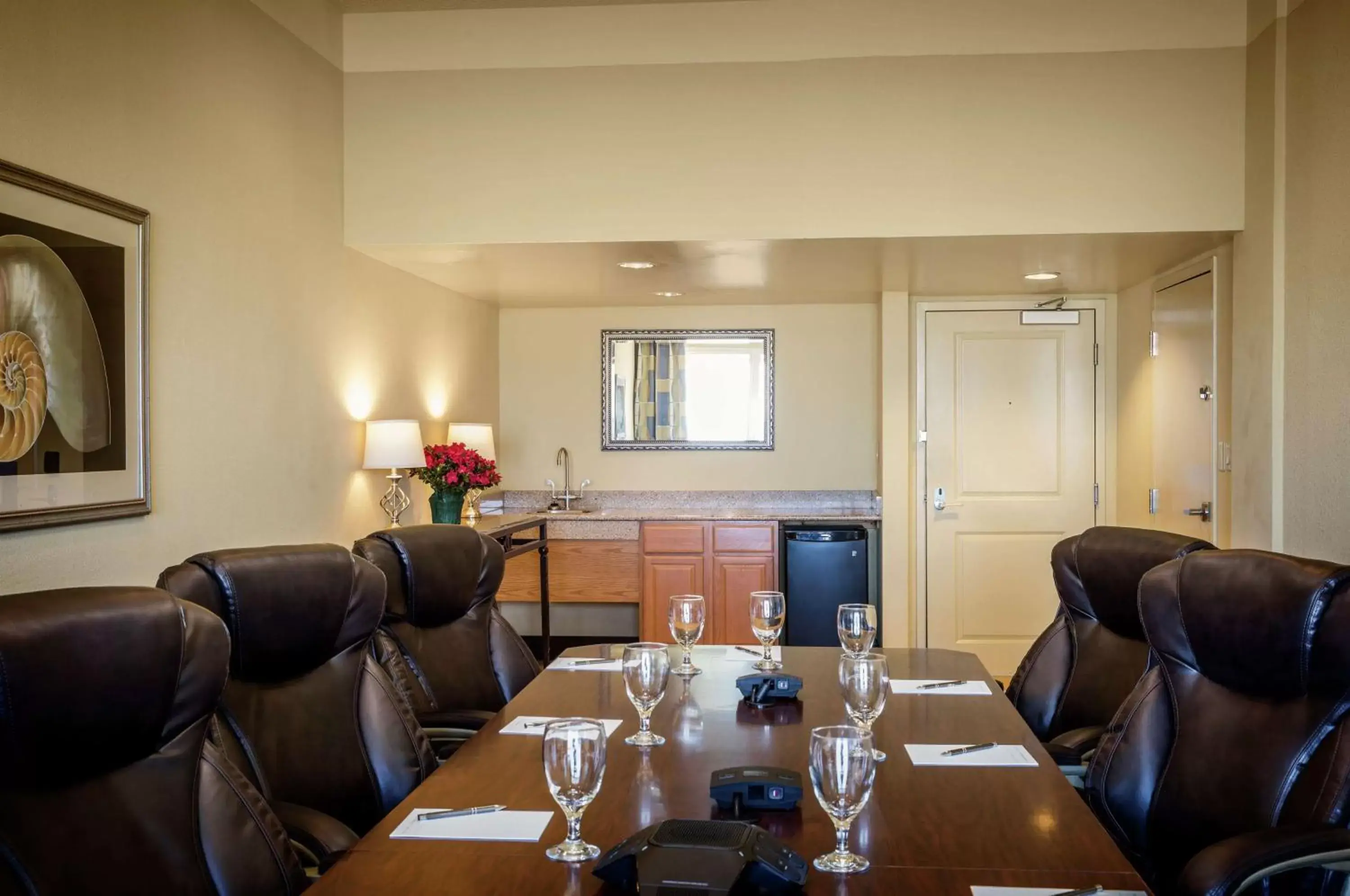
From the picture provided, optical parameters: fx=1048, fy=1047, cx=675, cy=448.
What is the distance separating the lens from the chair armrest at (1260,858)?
163cm

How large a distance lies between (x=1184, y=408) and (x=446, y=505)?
3498mm

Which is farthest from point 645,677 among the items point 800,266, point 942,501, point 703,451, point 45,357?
point 703,451

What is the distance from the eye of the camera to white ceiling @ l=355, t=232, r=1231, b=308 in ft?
14.7

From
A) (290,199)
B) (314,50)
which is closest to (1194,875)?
(290,199)

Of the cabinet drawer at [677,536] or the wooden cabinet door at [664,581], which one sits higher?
the cabinet drawer at [677,536]

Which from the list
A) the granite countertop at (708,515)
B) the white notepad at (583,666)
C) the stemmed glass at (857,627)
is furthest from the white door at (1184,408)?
the white notepad at (583,666)

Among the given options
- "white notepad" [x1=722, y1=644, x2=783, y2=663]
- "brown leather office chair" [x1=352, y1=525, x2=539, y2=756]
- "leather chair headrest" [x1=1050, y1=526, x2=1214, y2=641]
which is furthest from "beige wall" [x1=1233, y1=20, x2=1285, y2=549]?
"brown leather office chair" [x1=352, y1=525, x2=539, y2=756]

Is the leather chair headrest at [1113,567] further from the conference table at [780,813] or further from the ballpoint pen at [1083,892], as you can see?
the ballpoint pen at [1083,892]

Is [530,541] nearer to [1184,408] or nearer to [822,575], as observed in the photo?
[822,575]

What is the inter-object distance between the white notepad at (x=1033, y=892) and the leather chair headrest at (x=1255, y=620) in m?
0.86

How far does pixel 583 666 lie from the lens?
9.25ft

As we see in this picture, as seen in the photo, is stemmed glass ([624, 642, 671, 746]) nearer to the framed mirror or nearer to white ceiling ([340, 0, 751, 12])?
white ceiling ([340, 0, 751, 12])

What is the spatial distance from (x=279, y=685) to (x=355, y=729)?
19cm

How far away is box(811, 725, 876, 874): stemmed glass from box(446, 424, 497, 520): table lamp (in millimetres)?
4360
